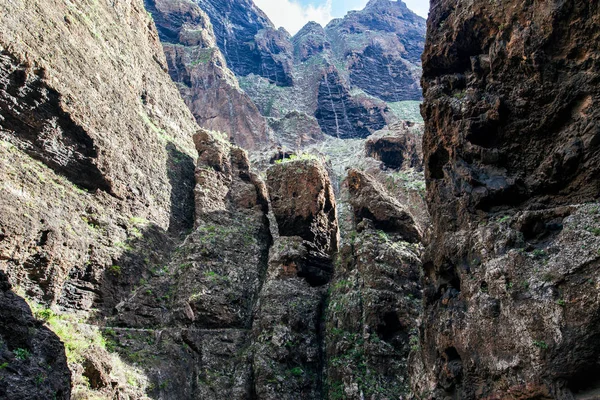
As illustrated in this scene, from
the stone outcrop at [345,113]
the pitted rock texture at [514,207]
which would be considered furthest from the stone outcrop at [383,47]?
the pitted rock texture at [514,207]

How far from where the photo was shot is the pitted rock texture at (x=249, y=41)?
95750mm

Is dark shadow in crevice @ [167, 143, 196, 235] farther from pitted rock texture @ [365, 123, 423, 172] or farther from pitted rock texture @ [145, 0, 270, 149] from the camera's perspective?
pitted rock texture @ [145, 0, 270, 149]

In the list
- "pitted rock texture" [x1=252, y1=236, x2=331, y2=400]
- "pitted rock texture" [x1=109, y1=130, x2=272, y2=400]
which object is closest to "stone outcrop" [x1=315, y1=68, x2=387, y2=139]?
"pitted rock texture" [x1=109, y1=130, x2=272, y2=400]

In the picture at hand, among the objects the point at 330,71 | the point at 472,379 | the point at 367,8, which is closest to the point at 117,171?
the point at 472,379

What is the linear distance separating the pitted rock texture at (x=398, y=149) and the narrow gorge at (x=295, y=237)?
1021 cm

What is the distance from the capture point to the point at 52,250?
640 inches

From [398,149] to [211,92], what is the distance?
33.5 metres

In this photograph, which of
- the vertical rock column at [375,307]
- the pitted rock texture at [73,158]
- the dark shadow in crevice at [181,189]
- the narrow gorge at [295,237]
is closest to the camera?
the narrow gorge at [295,237]

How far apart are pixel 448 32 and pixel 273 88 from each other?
245 ft

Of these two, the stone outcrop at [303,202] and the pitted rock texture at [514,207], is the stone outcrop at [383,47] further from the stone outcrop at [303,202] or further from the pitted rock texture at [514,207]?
the pitted rock texture at [514,207]

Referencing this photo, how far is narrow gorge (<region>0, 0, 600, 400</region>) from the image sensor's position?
10.6 metres

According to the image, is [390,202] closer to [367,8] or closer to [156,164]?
[156,164]

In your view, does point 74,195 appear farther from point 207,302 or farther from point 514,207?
point 514,207

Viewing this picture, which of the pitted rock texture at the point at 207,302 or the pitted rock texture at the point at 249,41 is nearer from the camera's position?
the pitted rock texture at the point at 207,302
